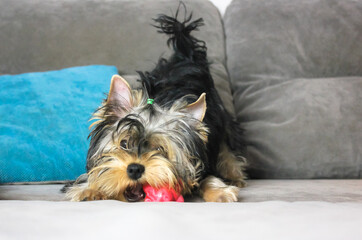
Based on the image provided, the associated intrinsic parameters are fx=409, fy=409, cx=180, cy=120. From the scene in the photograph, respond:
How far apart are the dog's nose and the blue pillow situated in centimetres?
55

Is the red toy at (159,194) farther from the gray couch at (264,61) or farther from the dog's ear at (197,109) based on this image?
the dog's ear at (197,109)

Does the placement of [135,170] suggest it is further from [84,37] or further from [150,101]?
[84,37]

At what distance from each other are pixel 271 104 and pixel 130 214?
1690 millimetres

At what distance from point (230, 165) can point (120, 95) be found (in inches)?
31.9

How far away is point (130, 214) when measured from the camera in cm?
98

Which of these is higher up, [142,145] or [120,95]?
[120,95]

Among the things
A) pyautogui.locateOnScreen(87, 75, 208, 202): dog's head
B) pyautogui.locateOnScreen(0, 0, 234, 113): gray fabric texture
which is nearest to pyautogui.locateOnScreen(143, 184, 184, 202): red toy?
pyautogui.locateOnScreen(87, 75, 208, 202): dog's head

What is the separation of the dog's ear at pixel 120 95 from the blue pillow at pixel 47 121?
38 centimetres

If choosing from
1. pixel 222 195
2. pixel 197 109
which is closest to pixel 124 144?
pixel 197 109

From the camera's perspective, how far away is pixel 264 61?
2.71m

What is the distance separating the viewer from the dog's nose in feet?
5.03

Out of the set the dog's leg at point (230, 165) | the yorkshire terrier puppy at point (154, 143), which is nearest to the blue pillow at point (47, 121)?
the yorkshire terrier puppy at point (154, 143)

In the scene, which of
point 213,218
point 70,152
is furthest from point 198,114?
point 213,218

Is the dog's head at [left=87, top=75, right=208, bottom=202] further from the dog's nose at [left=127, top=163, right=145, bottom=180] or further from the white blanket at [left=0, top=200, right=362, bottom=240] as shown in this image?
the white blanket at [left=0, top=200, right=362, bottom=240]
